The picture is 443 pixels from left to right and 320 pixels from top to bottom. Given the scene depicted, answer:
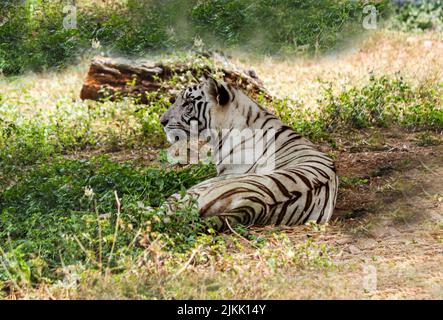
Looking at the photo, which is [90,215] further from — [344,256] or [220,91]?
Result: [220,91]

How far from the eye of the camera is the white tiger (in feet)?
16.7

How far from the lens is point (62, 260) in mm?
4227

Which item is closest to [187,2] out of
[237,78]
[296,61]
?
[296,61]

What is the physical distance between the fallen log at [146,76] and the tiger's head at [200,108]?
242 cm

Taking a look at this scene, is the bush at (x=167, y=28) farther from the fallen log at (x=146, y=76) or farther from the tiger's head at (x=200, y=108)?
the tiger's head at (x=200, y=108)

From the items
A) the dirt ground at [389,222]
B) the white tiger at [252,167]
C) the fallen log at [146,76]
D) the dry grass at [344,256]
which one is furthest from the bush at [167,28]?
the white tiger at [252,167]

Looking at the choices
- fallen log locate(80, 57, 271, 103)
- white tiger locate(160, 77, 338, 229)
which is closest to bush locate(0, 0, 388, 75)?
fallen log locate(80, 57, 271, 103)

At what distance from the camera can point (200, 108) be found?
6.53 m

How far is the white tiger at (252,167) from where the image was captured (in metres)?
5.08

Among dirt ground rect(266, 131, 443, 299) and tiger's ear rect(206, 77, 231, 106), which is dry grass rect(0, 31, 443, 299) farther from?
tiger's ear rect(206, 77, 231, 106)

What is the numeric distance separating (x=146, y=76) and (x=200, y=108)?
3172 mm

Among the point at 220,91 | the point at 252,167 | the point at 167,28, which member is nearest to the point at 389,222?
the point at 252,167

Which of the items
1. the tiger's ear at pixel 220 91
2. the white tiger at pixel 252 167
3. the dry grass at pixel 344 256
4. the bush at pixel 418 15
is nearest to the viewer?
the dry grass at pixel 344 256
